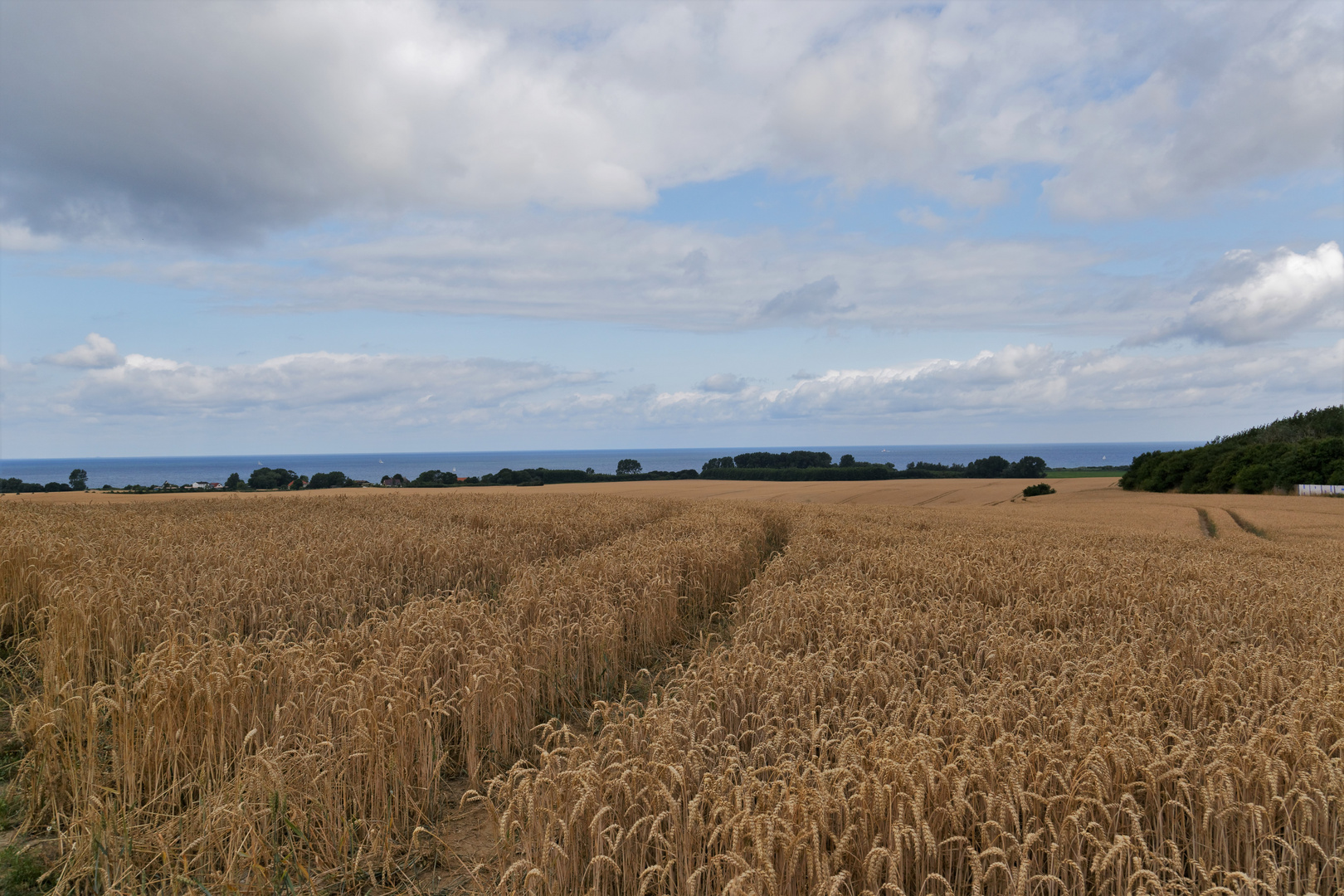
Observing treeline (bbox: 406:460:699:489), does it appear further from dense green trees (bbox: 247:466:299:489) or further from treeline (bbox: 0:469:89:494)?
treeline (bbox: 0:469:89:494)

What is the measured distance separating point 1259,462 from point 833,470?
28.8 metres

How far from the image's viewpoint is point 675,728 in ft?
12.5

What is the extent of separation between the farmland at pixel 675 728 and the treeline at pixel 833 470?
1955 inches

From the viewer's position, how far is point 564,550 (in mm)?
13352

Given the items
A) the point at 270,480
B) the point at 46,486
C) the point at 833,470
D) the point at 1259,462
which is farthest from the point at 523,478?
the point at 1259,462

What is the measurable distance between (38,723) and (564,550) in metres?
9.17

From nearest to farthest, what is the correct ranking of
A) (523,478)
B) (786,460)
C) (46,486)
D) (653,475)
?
1. (46,486)
2. (523,478)
3. (653,475)
4. (786,460)

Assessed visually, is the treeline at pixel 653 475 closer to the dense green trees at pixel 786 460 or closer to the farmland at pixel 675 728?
the dense green trees at pixel 786 460

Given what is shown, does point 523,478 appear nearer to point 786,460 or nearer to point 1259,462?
point 786,460

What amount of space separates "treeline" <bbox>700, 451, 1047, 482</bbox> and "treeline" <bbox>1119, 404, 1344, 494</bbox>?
1367 centimetres

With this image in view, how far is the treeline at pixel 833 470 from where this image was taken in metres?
58.8

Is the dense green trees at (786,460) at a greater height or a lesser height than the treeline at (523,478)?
greater

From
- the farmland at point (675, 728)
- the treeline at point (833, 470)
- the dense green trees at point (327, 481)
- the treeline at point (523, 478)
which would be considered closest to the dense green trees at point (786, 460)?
the treeline at point (833, 470)

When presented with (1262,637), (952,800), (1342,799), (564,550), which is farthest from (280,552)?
(1262,637)
